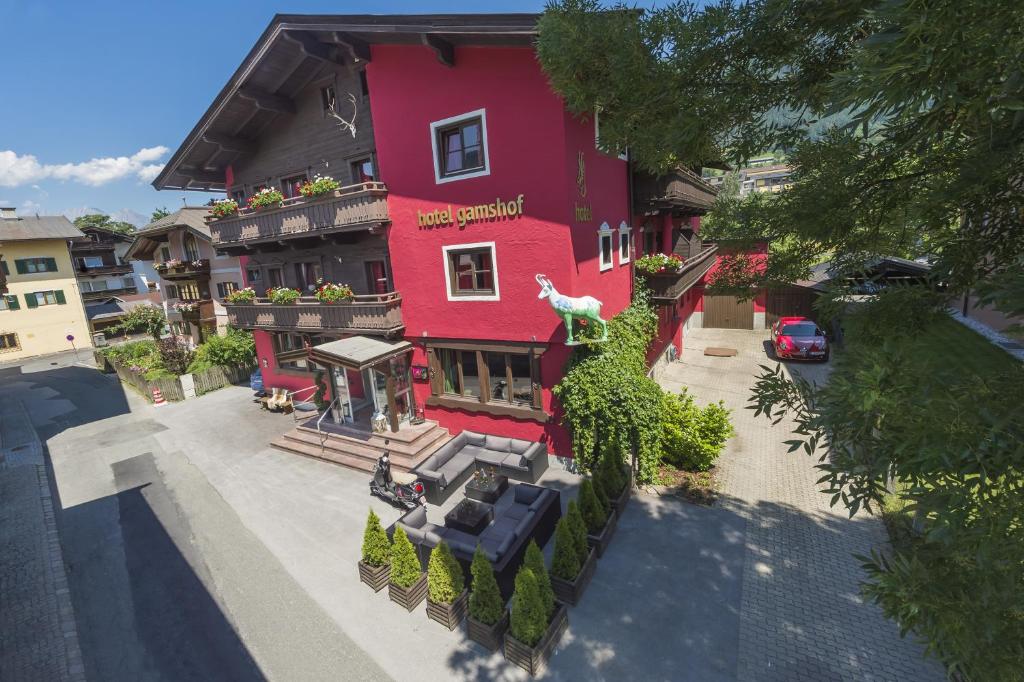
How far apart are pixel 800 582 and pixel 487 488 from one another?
Result: 261 inches

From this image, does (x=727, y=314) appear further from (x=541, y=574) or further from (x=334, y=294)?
(x=541, y=574)

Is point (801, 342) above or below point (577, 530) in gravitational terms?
above

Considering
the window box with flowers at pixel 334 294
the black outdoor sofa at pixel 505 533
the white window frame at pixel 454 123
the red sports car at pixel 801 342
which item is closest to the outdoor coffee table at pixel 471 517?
the black outdoor sofa at pixel 505 533

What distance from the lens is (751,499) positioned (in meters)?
11.0

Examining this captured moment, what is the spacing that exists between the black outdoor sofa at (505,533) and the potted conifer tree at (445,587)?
341mm

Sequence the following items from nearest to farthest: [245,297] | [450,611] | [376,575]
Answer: [450,611] < [376,575] < [245,297]

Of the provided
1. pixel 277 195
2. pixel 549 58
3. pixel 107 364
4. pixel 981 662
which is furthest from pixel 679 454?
pixel 107 364

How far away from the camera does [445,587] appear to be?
7879 mm

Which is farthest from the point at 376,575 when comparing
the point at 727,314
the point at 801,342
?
the point at 727,314

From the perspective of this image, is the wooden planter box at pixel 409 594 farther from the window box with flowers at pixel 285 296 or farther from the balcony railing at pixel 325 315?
the window box with flowers at pixel 285 296

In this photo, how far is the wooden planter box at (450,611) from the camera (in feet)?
25.7

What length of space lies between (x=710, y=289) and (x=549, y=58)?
3975 mm

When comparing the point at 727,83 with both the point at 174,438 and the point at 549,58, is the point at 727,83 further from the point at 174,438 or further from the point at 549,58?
the point at 174,438

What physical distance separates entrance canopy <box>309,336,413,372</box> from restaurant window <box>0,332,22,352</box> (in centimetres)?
4354
